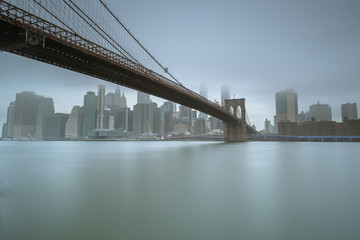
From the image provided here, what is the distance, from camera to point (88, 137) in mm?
145875

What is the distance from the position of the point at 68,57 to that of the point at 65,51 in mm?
1016

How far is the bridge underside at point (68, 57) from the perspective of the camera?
12945 millimetres

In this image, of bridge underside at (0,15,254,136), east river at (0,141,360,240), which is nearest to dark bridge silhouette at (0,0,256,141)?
bridge underside at (0,15,254,136)

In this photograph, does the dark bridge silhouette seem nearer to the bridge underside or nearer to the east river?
the bridge underside

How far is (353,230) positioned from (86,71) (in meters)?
20.9

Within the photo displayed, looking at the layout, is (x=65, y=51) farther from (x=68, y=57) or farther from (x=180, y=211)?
(x=180, y=211)

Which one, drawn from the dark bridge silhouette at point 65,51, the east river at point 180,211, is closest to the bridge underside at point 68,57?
the dark bridge silhouette at point 65,51

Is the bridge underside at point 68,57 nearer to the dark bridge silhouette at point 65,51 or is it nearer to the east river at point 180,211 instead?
the dark bridge silhouette at point 65,51

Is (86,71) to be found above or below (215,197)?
above

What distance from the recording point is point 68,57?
16.8m

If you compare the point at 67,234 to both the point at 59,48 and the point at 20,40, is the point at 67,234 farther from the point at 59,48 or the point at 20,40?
the point at 59,48

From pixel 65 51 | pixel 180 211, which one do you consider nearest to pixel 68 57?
pixel 65 51

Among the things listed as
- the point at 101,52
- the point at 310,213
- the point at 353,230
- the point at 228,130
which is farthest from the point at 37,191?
the point at 228,130

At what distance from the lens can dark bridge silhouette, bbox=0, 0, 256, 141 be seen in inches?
489
